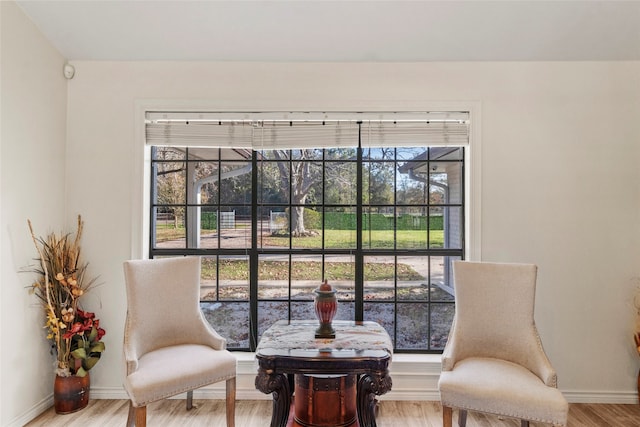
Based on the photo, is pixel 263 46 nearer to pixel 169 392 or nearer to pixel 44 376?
pixel 169 392

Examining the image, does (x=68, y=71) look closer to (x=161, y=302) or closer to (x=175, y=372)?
(x=161, y=302)

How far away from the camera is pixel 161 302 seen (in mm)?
2420

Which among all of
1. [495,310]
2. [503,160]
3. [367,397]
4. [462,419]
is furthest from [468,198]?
[367,397]

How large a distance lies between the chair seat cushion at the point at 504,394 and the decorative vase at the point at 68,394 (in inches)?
95.4

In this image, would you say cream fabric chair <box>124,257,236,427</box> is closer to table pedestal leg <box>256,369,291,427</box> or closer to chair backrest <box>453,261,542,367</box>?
table pedestal leg <box>256,369,291,427</box>

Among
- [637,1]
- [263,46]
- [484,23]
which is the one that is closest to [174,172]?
[263,46]

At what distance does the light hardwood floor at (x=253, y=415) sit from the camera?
246 cm

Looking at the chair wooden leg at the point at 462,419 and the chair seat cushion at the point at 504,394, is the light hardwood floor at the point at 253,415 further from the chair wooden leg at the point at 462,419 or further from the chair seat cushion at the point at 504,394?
the chair seat cushion at the point at 504,394

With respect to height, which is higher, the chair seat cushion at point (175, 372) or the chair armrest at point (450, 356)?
the chair armrest at point (450, 356)

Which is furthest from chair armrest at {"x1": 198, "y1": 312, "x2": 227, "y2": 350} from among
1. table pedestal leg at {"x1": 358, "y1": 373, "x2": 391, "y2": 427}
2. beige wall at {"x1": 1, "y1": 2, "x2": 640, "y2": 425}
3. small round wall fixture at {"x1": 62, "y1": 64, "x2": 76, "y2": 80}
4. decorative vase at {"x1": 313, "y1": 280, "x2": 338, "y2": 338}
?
small round wall fixture at {"x1": 62, "y1": 64, "x2": 76, "y2": 80}

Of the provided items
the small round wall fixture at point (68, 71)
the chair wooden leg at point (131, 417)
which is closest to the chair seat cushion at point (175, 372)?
the chair wooden leg at point (131, 417)

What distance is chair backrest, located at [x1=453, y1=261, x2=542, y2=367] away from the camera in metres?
2.26

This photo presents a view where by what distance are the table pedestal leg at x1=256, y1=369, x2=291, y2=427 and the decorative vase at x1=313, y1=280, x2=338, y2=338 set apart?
0.35 metres

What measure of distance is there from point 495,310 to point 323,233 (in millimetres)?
1349
